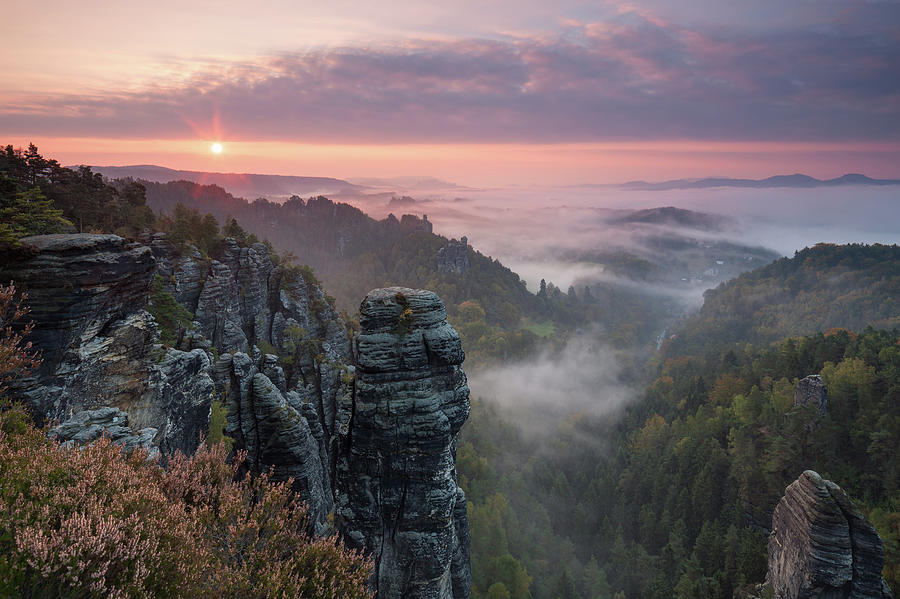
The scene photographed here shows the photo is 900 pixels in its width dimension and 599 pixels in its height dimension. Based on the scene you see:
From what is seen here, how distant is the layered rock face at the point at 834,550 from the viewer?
28.8 meters

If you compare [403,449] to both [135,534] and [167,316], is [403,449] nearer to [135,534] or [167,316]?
[135,534]

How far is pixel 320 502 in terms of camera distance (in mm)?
27719

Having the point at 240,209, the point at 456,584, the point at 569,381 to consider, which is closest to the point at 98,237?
the point at 456,584

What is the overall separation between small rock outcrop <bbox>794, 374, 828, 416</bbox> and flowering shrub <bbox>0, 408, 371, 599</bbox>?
6894 centimetres

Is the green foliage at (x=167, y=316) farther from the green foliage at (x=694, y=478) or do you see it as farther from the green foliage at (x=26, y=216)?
the green foliage at (x=694, y=478)

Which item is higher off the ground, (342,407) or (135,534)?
(135,534)

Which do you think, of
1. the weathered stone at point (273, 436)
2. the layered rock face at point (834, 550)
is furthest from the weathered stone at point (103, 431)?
the layered rock face at point (834, 550)

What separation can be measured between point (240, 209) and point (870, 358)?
211066 mm

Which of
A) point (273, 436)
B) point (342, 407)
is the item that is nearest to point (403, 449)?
point (342, 407)

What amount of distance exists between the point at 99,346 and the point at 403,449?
1401cm

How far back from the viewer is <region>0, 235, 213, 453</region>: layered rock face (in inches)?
671

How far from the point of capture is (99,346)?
18.9m

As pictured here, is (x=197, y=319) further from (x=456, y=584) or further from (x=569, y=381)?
(x=569, y=381)

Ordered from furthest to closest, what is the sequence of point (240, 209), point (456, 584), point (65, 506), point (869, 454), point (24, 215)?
point (240, 209), point (869, 454), point (24, 215), point (456, 584), point (65, 506)
